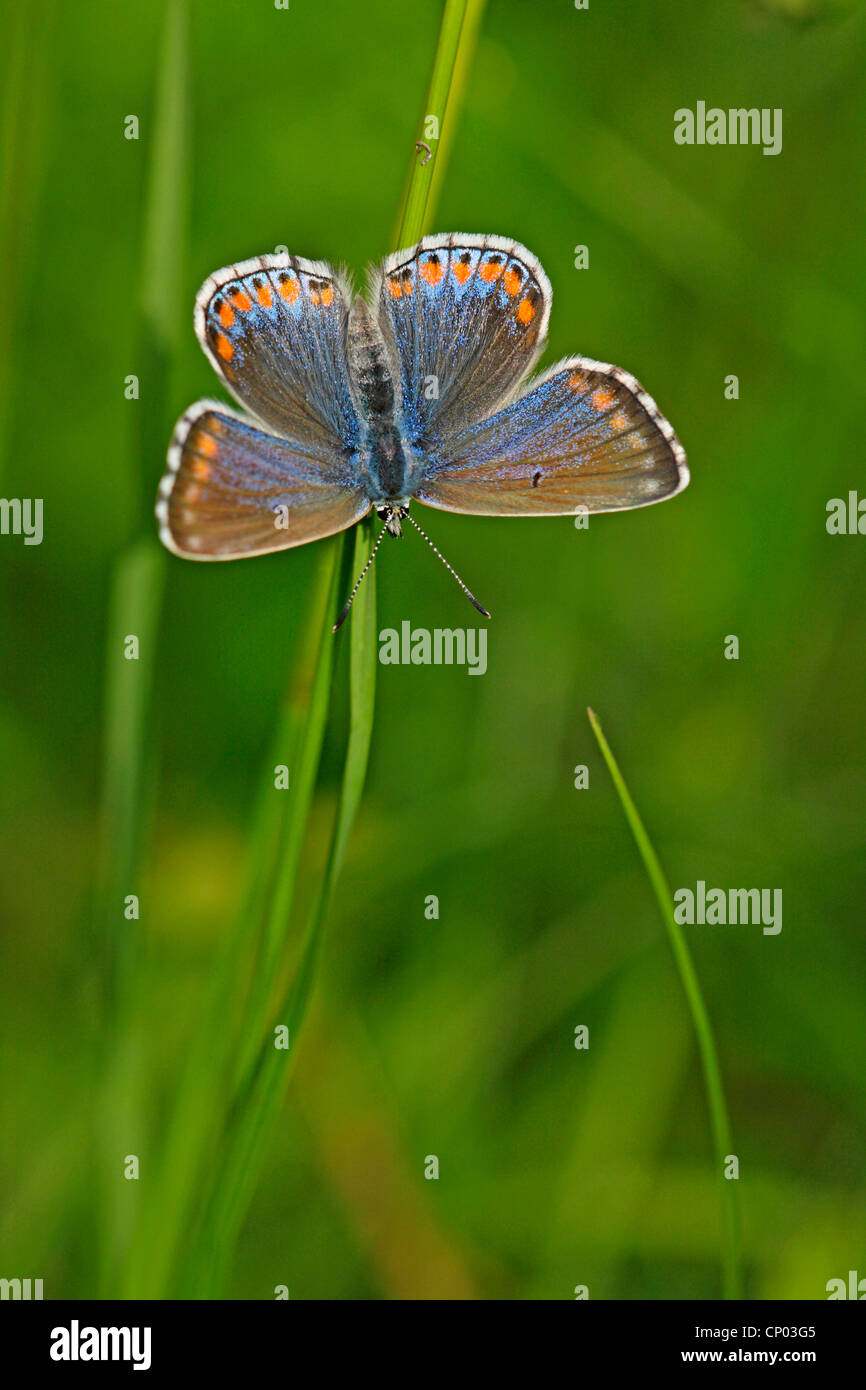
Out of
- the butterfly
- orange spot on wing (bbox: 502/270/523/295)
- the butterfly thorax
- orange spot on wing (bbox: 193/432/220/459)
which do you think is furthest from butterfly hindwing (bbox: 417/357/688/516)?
orange spot on wing (bbox: 193/432/220/459)

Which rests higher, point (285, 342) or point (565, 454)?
point (285, 342)

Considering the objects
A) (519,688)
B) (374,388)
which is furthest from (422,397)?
Answer: (519,688)

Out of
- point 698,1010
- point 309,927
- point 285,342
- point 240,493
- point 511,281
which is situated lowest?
point 698,1010

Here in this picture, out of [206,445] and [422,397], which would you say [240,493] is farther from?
[422,397]

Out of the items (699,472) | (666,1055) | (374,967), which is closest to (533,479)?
(699,472)

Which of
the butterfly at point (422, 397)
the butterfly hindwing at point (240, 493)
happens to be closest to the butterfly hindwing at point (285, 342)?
the butterfly at point (422, 397)

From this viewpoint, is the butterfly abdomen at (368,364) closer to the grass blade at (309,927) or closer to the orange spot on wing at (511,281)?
the orange spot on wing at (511,281)

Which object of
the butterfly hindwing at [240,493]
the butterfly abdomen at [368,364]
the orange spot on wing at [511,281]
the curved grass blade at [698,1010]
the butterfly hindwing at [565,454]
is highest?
the orange spot on wing at [511,281]
